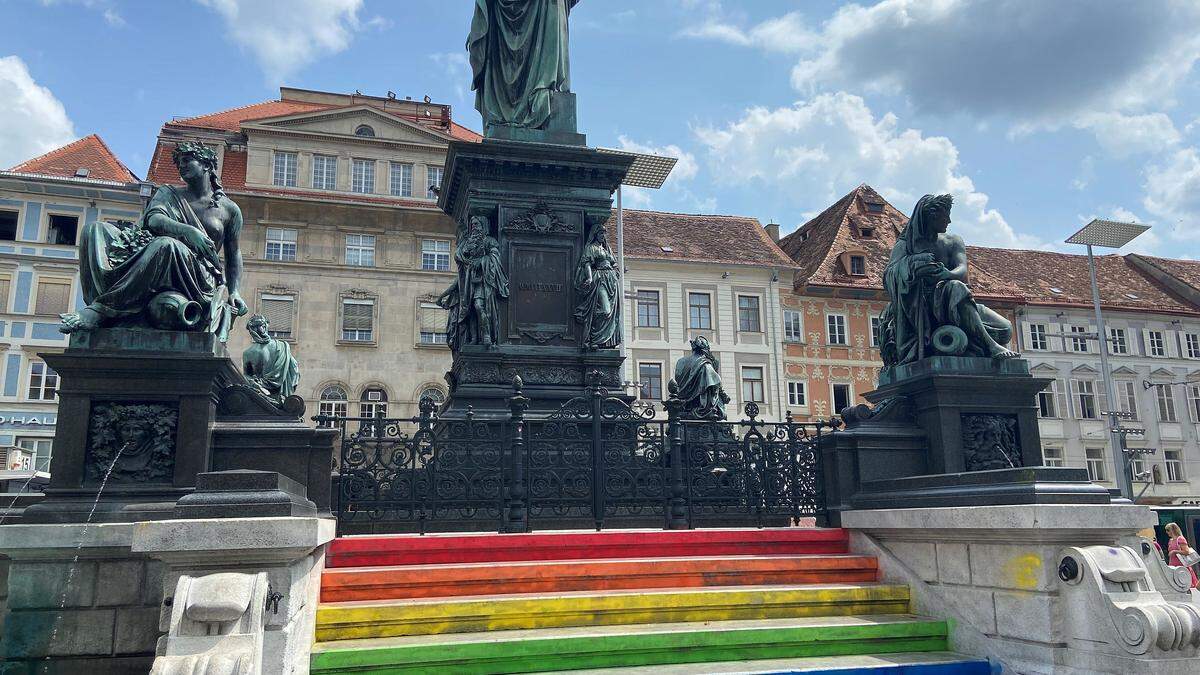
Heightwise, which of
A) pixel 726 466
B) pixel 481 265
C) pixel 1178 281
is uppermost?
pixel 1178 281

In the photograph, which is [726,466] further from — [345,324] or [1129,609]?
[345,324]

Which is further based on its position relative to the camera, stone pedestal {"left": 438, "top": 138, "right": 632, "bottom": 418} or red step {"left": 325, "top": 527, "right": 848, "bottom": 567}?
stone pedestal {"left": 438, "top": 138, "right": 632, "bottom": 418}

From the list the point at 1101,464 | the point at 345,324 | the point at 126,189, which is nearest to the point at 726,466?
the point at 345,324

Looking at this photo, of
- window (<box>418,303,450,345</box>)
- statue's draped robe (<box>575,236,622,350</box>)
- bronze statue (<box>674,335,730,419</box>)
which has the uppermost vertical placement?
window (<box>418,303,450,345</box>)

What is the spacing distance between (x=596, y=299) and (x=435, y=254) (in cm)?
3013

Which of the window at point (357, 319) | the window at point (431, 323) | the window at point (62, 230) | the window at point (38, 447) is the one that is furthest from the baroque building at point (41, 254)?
the window at point (431, 323)

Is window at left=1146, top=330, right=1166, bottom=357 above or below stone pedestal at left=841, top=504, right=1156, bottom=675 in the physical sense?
above

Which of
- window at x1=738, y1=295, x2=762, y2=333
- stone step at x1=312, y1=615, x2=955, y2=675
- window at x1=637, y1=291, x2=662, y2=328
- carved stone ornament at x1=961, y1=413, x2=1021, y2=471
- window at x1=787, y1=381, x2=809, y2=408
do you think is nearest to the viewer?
stone step at x1=312, y1=615, x2=955, y2=675

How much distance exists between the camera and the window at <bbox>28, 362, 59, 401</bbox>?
37.5 m

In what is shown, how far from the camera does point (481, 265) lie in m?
11.2

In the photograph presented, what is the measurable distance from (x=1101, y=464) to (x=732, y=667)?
47.2 metres

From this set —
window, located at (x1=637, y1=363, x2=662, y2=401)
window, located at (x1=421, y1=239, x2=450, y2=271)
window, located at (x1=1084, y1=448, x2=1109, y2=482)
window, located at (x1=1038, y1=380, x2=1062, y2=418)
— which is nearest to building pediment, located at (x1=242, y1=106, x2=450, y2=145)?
window, located at (x1=421, y1=239, x2=450, y2=271)

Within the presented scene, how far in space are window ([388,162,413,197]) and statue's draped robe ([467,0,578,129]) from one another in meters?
29.3

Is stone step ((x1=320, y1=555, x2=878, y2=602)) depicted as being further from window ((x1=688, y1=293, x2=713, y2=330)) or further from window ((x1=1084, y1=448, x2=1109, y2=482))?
window ((x1=1084, y1=448, x2=1109, y2=482))
